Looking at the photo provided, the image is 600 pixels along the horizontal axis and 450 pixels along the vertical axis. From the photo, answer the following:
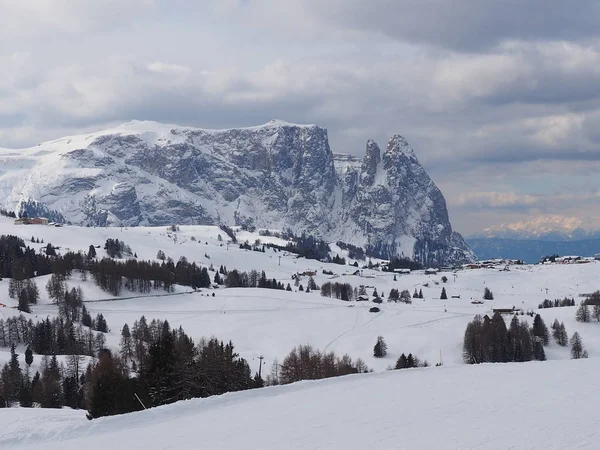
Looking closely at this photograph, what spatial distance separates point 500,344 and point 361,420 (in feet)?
293

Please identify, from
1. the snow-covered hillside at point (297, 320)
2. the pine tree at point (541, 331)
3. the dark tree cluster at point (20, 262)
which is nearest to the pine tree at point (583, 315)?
the snow-covered hillside at point (297, 320)

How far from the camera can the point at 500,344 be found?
372 ft

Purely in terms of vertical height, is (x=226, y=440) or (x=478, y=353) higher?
(x=226, y=440)

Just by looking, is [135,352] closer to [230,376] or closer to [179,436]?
[230,376]

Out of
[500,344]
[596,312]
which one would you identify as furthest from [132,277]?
[596,312]

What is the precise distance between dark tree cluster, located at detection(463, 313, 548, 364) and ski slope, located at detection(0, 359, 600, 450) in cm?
7030

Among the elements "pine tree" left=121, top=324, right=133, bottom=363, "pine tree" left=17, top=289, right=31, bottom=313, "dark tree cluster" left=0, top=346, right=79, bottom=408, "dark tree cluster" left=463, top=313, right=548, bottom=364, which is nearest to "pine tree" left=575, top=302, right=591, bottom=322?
"dark tree cluster" left=463, top=313, right=548, bottom=364

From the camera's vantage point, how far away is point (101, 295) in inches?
6206

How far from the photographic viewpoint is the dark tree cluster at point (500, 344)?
110438mm

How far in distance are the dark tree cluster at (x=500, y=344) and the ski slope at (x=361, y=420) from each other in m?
70.3

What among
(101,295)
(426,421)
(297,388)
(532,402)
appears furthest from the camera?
(101,295)

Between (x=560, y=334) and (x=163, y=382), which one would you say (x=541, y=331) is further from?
(x=163, y=382)

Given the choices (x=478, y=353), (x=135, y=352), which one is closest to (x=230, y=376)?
(x=135, y=352)

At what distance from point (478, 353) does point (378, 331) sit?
70.1 ft
